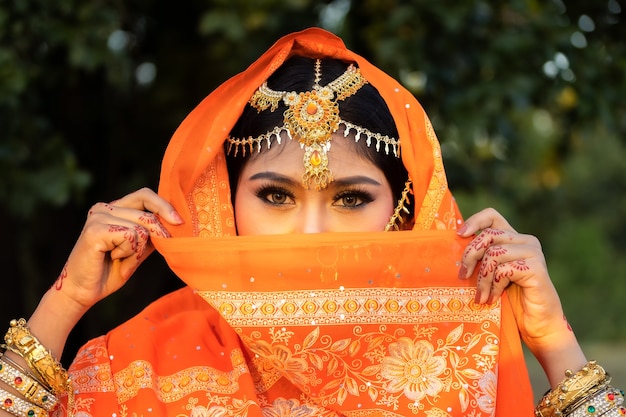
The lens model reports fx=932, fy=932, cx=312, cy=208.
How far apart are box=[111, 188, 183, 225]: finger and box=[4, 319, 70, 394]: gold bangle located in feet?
1.14

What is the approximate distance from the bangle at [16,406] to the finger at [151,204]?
0.46m

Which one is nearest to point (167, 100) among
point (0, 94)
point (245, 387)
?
point (0, 94)

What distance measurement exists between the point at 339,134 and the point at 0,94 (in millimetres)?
1704

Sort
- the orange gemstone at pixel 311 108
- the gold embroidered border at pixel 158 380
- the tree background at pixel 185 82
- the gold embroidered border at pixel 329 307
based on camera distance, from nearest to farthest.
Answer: the gold embroidered border at pixel 329 307 < the gold embroidered border at pixel 158 380 < the orange gemstone at pixel 311 108 < the tree background at pixel 185 82

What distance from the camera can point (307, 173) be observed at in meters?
2.05

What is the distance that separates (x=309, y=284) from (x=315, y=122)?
0.39m

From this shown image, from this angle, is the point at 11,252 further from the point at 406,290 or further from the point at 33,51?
the point at 406,290

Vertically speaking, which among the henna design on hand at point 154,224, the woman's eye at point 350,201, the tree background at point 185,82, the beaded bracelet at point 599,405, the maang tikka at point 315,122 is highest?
the tree background at point 185,82

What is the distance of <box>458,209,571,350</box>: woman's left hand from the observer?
77.2 inches

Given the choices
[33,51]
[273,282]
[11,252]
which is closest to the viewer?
[273,282]

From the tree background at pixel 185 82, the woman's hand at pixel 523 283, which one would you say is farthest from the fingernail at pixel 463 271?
the tree background at pixel 185 82

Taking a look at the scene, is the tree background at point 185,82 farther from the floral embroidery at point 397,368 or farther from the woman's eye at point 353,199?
the floral embroidery at point 397,368

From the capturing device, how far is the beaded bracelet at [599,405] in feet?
6.52

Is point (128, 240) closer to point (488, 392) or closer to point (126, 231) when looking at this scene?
point (126, 231)
